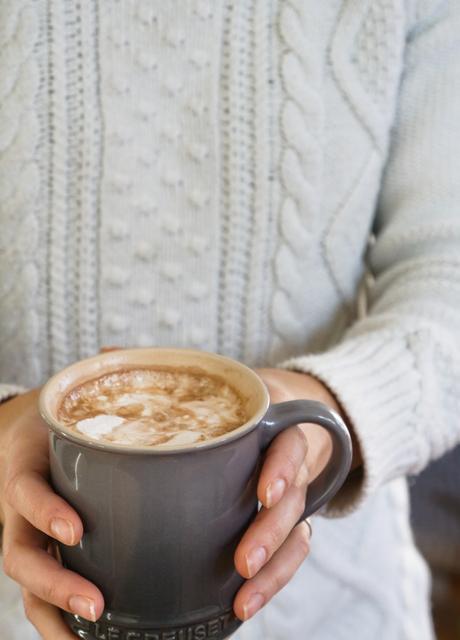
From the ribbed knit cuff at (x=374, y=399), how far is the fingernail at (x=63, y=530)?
0.28 meters

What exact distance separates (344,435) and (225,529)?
9 cm

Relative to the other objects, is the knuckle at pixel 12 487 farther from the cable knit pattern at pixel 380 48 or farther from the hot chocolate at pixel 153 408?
the cable knit pattern at pixel 380 48

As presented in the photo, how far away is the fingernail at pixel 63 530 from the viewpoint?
40cm

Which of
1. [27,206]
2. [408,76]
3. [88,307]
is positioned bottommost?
[88,307]

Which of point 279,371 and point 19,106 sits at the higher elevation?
point 19,106

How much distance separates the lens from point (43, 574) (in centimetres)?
43

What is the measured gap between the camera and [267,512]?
44 centimetres

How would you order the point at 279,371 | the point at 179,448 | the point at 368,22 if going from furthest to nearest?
1. the point at 368,22
2. the point at 279,371
3. the point at 179,448

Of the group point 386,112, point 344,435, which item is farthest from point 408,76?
point 344,435

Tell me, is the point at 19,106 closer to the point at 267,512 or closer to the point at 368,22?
the point at 368,22

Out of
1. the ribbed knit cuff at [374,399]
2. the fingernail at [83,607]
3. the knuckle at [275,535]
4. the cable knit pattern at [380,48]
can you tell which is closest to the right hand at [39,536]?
the fingernail at [83,607]

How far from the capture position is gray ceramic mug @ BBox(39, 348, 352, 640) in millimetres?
386

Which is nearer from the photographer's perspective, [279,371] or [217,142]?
[279,371]

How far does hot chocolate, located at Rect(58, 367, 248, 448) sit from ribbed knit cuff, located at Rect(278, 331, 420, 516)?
0.52ft
